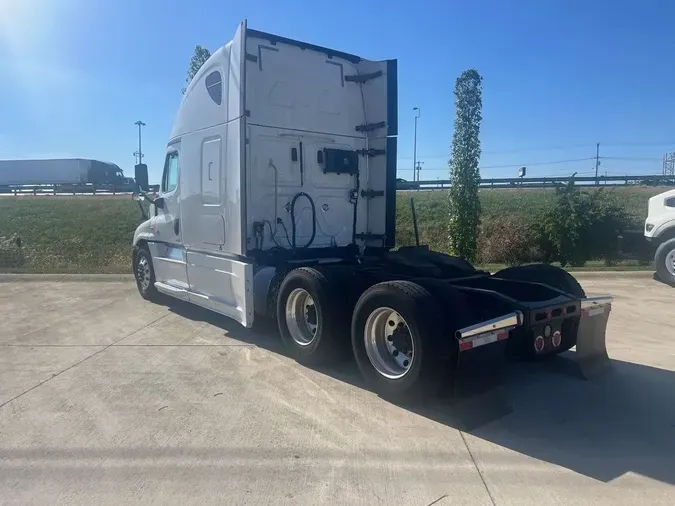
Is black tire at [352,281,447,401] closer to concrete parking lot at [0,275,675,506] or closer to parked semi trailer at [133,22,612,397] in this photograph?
parked semi trailer at [133,22,612,397]

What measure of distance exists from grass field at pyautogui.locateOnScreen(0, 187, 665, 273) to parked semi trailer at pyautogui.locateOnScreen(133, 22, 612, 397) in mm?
11028

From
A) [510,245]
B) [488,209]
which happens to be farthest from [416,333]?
[488,209]

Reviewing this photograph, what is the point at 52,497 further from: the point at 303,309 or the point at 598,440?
the point at 598,440

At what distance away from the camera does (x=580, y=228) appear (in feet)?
54.1

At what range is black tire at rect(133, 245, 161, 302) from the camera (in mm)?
9141

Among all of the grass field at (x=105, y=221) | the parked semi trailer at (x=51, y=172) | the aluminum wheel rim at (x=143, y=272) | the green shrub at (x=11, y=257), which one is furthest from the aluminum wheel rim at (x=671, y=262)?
the parked semi trailer at (x=51, y=172)

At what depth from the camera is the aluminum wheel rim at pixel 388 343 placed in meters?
4.67

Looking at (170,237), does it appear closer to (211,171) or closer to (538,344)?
(211,171)

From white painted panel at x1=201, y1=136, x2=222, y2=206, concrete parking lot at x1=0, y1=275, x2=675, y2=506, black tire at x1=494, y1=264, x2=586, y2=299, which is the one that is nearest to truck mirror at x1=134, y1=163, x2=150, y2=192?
white painted panel at x1=201, y1=136, x2=222, y2=206

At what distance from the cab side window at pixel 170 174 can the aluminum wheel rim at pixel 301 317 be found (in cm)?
323

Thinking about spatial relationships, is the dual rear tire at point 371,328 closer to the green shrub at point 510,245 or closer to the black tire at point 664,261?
the black tire at point 664,261

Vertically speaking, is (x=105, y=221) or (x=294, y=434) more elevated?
(x=105, y=221)

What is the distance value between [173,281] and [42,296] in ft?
11.7

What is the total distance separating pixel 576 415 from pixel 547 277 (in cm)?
Answer: 165
